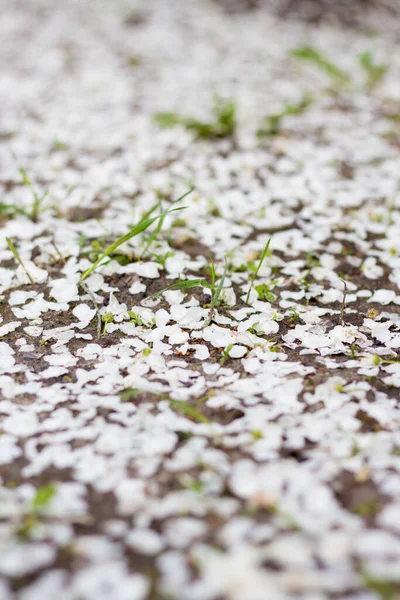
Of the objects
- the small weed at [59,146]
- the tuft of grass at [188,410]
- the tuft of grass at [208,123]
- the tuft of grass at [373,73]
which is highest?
the tuft of grass at [373,73]

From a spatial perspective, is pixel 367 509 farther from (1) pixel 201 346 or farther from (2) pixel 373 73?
(2) pixel 373 73

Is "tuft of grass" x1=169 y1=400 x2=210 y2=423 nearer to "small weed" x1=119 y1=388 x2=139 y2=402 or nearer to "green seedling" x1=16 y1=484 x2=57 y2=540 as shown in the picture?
"small weed" x1=119 y1=388 x2=139 y2=402

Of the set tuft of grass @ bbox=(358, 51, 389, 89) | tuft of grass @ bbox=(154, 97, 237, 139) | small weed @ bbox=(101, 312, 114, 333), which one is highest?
tuft of grass @ bbox=(358, 51, 389, 89)

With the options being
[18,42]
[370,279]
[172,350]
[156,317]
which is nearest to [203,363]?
[172,350]

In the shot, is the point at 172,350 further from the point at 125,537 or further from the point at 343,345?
the point at 125,537

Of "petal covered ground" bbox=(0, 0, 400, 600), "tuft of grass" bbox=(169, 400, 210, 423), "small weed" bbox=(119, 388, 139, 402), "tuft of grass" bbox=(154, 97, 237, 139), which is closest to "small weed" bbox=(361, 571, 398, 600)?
"petal covered ground" bbox=(0, 0, 400, 600)

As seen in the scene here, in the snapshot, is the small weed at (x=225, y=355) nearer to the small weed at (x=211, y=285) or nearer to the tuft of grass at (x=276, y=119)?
the small weed at (x=211, y=285)

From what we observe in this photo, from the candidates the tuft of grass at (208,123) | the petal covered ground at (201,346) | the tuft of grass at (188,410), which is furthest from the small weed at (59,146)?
the tuft of grass at (188,410)
